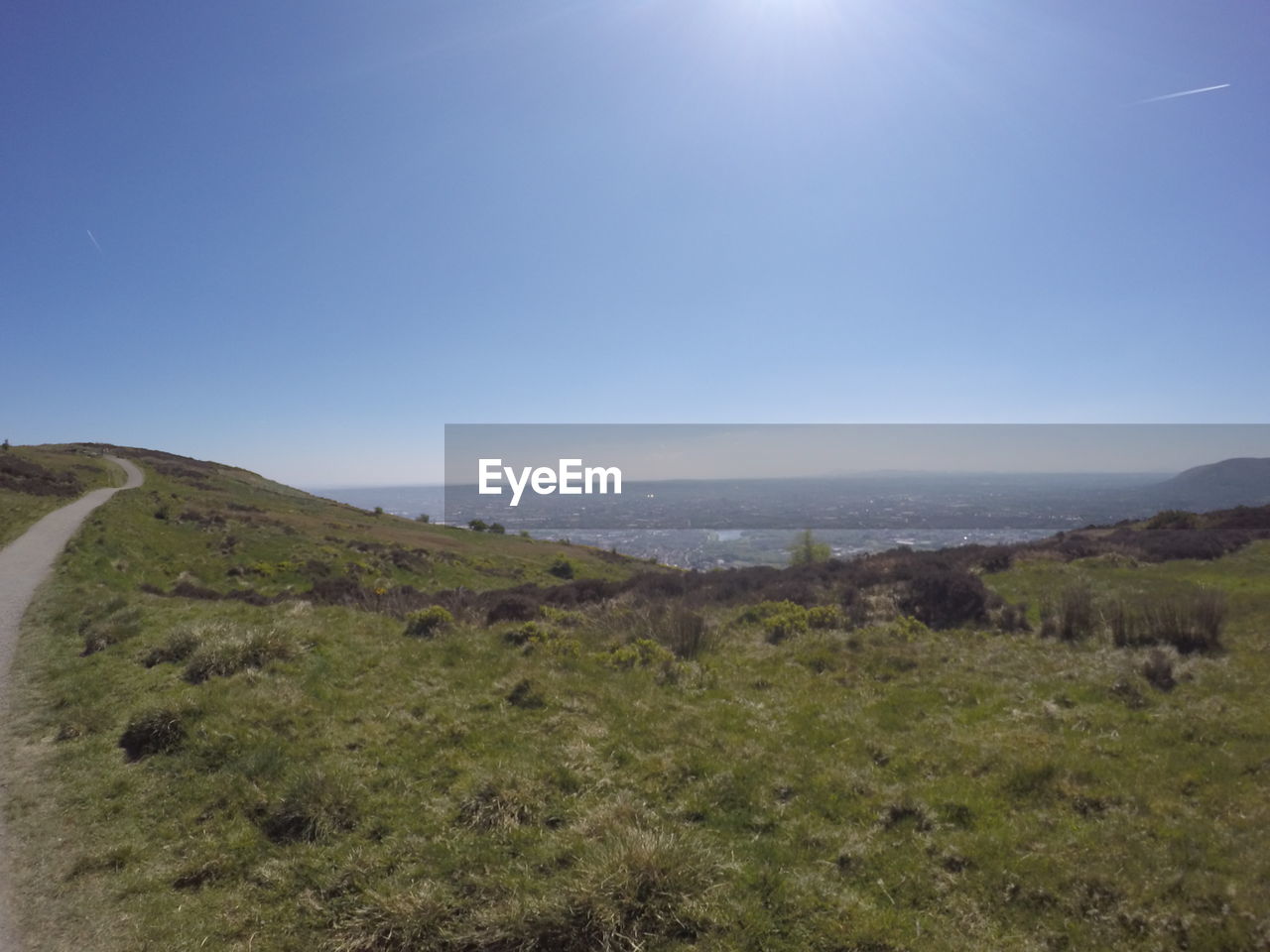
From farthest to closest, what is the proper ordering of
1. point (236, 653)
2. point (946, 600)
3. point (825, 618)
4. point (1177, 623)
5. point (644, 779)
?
point (946, 600)
point (825, 618)
point (1177, 623)
point (236, 653)
point (644, 779)

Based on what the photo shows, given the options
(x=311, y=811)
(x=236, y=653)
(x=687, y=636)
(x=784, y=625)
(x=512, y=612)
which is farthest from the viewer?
(x=512, y=612)

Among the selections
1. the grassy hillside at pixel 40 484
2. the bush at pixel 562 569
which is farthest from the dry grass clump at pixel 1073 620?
the grassy hillside at pixel 40 484

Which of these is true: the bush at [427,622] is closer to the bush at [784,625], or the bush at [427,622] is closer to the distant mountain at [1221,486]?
the bush at [784,625]

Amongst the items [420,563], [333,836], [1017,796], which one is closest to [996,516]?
[420,563]

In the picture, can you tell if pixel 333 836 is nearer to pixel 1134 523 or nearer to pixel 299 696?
pixel 299 696

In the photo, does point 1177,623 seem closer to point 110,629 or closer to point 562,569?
point 110,629

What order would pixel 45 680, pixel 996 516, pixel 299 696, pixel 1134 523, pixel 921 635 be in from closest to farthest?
1. pixel 299 696
2. pixel 45 680
3. pixel 921 635
4. pixel 1134 523
5. pixel 996 516

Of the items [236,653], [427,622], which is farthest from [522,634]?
[236,653]
